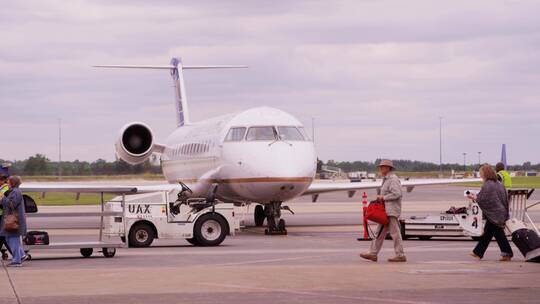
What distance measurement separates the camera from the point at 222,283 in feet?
47.4

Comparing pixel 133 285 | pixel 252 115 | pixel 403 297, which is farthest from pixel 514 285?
pixel 252 115

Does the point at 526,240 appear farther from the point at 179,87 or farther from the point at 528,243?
the point at 179,87

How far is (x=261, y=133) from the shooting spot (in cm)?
2906

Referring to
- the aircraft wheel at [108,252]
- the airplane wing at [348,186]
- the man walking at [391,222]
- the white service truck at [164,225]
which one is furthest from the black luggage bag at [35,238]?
the airplane wing at [348,186]

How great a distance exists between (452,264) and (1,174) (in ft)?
26.5

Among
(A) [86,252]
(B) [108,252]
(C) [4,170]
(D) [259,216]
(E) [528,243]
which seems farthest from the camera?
(D) [259,216]

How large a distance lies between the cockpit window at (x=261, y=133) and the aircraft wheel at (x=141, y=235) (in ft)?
19.6

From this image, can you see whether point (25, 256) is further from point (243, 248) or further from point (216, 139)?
point (216, 139)

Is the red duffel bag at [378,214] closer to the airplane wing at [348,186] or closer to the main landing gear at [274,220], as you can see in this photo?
the main landing gear at [274,220]

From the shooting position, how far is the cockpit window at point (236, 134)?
29.4 meters

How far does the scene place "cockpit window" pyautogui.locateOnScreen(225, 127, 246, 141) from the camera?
29428 mm

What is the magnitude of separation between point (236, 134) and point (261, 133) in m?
0.89

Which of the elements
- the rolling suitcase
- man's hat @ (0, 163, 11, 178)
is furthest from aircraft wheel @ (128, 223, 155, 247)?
the rolling suitcase

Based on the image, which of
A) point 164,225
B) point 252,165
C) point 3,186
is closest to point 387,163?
point 3,186
